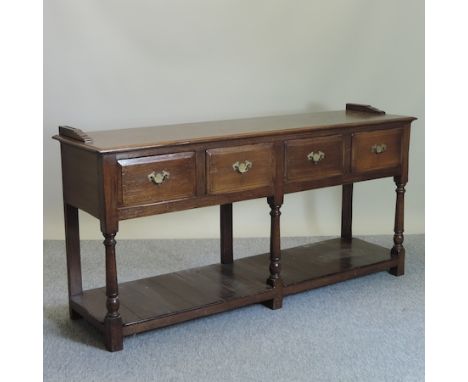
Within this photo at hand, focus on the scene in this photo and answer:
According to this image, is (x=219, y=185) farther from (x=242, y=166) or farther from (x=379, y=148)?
(x=379, y=148)

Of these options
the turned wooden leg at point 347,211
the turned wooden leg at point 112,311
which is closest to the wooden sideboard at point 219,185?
the turned wooden leg at point 112,311

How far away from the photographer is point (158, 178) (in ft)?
9.29

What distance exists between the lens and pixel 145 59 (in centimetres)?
431

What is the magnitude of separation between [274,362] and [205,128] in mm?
1096

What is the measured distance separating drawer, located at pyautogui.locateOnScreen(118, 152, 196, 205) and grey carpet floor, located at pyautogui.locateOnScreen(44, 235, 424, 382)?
633 millimetres

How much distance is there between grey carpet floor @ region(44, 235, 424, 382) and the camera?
2723 millimetres

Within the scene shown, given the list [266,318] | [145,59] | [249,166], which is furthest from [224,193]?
[145,59]

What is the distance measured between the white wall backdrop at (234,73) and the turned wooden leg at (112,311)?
1634mm

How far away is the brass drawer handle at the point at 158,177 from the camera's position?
2.82 meters

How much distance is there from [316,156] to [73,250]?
3.93ft

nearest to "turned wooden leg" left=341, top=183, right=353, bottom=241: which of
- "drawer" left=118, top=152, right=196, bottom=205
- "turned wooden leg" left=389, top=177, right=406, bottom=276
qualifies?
"turned wooden leg" left=389, top=177, right=406, bottom=276

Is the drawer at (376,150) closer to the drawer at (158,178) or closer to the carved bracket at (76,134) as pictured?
the drawer at (158,178)

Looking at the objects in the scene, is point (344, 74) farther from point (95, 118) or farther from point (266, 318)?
point (266, 318)

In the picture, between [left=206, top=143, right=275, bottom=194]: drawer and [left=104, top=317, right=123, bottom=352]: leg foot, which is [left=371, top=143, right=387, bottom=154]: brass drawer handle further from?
[left=104, top=317, right=123, bottom=352]: leg foot
